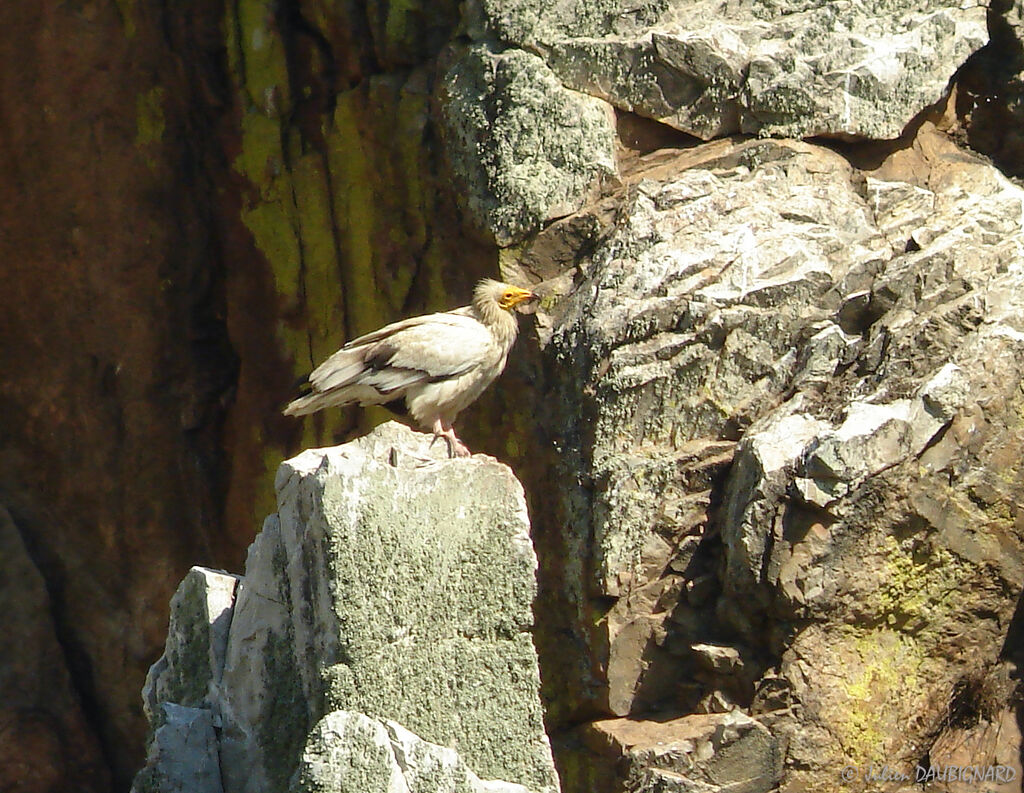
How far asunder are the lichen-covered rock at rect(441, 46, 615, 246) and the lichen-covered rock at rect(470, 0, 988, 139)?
0.38ft

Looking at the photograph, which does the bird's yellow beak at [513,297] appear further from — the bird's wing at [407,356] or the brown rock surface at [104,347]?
the brown rock surface at [104,347]

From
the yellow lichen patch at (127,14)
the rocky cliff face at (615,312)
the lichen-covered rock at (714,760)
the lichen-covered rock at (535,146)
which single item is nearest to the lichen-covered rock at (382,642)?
the rocky cliff face at (615,312)

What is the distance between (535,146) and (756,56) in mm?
1099

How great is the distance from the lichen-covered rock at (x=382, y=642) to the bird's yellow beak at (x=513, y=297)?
2.16 m

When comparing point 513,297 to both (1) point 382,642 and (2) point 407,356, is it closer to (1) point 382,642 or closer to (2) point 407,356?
(2) point 407,356

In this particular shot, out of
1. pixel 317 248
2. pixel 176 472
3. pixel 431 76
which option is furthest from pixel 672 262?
pixel 176 472

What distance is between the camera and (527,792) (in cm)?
412

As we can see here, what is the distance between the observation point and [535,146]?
283 inches

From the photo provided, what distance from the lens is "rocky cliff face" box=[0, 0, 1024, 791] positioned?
6.19m

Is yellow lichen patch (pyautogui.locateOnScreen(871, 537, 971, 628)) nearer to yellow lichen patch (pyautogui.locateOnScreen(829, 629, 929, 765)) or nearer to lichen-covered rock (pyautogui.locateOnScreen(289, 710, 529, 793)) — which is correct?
yellow lichen patch (pyautogui.locateOnScreen(829, 629, 929, 765))

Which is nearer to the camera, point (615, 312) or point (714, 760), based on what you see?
point (714, 760)

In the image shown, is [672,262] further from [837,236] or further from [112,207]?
[112,207]

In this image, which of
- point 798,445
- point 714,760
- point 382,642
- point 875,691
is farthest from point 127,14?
point 382,642

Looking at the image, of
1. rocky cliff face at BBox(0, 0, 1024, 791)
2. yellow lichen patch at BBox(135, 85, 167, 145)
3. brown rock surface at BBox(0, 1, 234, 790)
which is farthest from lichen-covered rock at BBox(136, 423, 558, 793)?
yellow lichen patch at BBox(135, 85, 167, 145)
